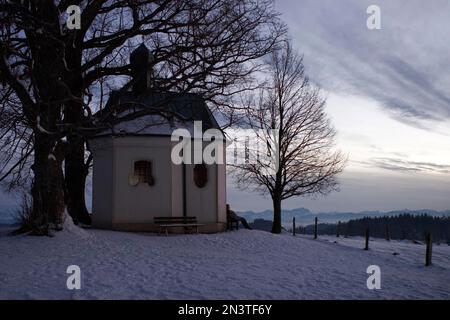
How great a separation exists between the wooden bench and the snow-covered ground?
125 centimetres

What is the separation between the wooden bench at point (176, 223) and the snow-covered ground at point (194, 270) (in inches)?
49.2

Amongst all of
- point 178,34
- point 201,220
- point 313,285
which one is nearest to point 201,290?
point 313,285

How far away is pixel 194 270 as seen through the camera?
11.5 metres

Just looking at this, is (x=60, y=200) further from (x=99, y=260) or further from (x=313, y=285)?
(x=313, y=285)

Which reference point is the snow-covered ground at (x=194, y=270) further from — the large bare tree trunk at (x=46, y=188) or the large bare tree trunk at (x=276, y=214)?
the large bare tree trunk at (x=276, y=214)

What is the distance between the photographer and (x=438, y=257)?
1925 cm

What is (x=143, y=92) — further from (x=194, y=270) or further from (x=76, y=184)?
(x=76, y=184)

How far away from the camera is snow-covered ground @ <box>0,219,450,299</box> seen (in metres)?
9.02

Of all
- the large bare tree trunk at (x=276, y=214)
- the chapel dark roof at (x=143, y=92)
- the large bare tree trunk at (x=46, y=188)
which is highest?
the chapel dark roof at (x=143, y=92)

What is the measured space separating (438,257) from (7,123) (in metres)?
18.3

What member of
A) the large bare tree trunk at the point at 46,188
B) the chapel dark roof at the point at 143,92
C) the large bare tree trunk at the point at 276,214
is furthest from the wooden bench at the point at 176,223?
the large bare tree trunk at the point at 276,214

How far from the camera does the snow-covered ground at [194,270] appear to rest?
9023 millimetres

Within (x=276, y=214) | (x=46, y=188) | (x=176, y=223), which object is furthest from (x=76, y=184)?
(x=276, y=214)

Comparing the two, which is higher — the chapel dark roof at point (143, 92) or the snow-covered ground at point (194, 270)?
the chapel dark roof at point (143, 92)
